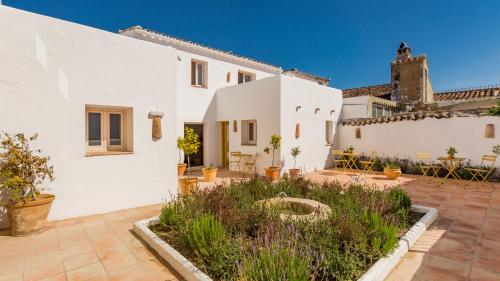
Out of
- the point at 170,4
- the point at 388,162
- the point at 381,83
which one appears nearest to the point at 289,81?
the point at 388,162

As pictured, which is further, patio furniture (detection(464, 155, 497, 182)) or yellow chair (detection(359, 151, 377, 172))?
yellow chair (detection(359, 151, 377, 172))

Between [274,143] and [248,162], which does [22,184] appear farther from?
[248,162]

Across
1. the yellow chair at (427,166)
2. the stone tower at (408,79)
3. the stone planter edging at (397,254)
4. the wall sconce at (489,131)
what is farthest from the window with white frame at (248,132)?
the stone tower at (408,79)

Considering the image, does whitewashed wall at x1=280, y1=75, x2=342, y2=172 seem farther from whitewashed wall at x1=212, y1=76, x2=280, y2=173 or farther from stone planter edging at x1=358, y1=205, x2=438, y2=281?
stone planter edging at x1=358, y1=205, x2=438, y2=281

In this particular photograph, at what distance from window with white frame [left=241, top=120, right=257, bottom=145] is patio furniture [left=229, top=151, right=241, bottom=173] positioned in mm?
650

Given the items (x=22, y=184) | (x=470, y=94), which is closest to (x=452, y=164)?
(x=470, y=94)

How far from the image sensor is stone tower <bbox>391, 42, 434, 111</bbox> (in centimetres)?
1684

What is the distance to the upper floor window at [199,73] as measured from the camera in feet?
40.3

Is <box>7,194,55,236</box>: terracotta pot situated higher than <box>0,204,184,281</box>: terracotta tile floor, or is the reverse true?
<box>7,194,55,236</box>: terracotta pot

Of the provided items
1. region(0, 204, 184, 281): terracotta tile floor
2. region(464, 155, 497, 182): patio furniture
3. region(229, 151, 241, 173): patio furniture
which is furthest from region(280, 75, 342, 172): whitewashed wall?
region(0, 204, 184, 281): terracotta tile floor

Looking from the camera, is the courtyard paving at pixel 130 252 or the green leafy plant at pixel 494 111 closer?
the courtyard paving at pixel 130 252

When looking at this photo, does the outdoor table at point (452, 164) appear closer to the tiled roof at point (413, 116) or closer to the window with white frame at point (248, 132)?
the tiled roof at point (413, 116)

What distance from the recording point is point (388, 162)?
11.9 m

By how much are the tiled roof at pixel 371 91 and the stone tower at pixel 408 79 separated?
3.66ft
